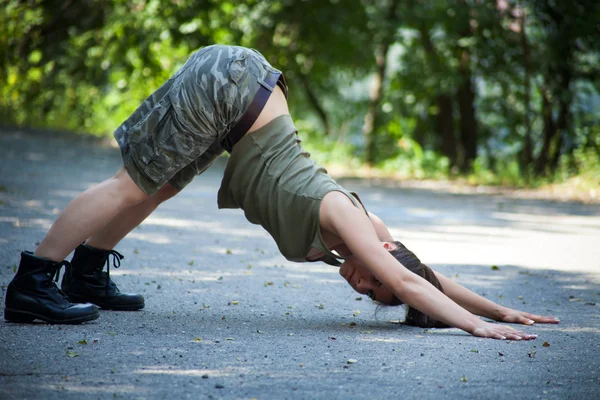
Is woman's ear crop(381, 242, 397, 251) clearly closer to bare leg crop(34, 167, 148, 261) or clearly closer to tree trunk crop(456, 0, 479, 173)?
bare leg crop(34, 167, 148, 261)

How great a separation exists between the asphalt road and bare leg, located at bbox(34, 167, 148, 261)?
0.37 meters

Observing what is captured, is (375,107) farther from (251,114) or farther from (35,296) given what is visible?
(35,296)

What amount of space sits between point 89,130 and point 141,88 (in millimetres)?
2324

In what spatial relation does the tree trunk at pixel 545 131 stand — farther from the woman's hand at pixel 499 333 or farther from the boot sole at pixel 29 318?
the boot sole at pixel 29 318

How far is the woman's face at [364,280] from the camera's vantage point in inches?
155

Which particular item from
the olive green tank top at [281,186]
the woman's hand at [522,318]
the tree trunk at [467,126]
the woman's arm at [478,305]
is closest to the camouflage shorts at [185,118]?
the olive green tank top at [281,186]

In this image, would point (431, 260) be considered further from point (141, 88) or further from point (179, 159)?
point (141, 88)

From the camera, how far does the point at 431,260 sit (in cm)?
656

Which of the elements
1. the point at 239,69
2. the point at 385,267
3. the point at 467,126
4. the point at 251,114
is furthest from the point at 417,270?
the point at 467,126

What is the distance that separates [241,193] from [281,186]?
0.86 feet

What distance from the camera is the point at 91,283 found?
4184 mm

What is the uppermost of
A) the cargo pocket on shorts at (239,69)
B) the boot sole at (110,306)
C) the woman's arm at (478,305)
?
the cargo pocket on shorts at (239,69)

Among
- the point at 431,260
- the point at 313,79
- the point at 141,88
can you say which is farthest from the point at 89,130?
the point at 431,260

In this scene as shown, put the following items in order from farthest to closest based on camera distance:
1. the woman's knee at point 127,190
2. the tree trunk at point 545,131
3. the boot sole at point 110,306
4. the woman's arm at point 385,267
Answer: the tree trunk at point 545,131
the boot sole at point 110,306
the woman's knee at point 127,190
the woman's arm at point 385,267
